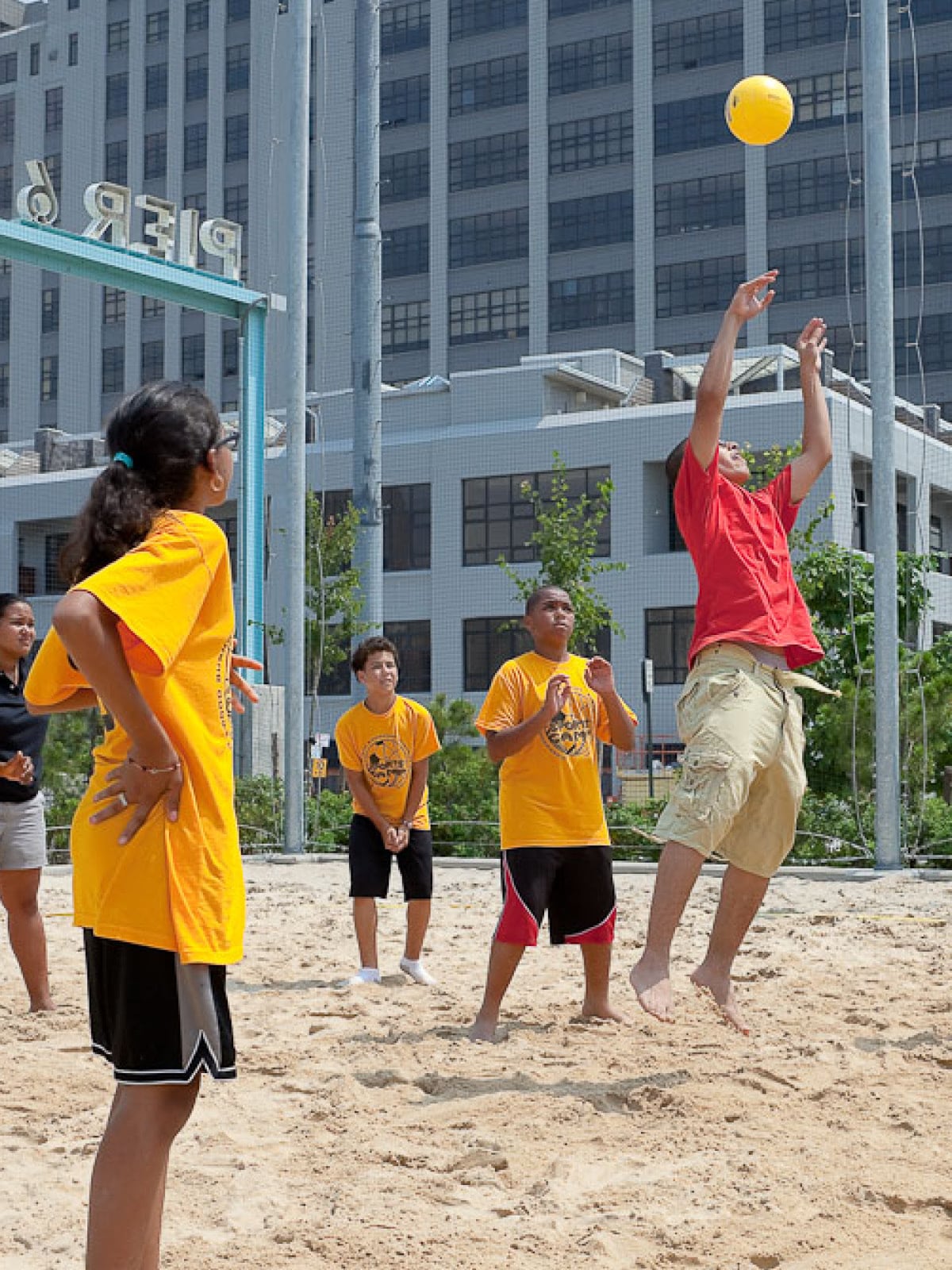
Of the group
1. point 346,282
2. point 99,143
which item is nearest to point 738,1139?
point 346,282

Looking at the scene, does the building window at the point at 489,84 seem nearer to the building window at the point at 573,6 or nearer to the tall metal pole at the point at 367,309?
the building window at the point at 573,6

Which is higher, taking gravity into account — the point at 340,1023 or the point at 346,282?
the point at 346,282

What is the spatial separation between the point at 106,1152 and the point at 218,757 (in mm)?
698

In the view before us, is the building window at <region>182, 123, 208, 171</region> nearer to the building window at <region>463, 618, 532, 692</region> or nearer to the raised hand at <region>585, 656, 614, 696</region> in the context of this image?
the building window at <region>463, 618, 532, 692</region>

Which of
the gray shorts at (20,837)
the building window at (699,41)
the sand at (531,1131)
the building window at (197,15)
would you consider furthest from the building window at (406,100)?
the sand at (531,1131)

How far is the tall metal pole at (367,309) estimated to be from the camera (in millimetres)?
19844

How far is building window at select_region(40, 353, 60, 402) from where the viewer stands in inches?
2255

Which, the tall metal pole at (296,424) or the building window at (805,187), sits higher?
the building window at (805,187)

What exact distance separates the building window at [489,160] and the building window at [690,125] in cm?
465

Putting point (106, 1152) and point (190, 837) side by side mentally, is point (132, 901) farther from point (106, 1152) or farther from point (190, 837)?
point (106, 1152)

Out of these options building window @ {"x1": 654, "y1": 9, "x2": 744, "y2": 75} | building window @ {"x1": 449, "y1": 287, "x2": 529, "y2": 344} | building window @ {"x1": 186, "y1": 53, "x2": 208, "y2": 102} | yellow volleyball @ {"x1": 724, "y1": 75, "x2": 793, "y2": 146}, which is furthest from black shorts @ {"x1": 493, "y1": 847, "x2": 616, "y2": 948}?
building window @ {"x1": 186, "y1": 53, "x2": 208, "y2": 102}

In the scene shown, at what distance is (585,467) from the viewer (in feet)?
122

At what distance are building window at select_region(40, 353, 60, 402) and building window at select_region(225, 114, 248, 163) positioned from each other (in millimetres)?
9844

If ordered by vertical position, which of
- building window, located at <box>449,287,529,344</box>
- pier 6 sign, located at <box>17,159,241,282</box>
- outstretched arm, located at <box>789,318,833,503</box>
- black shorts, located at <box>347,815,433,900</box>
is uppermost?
building window, located at <box>449,287,529,344</box>
